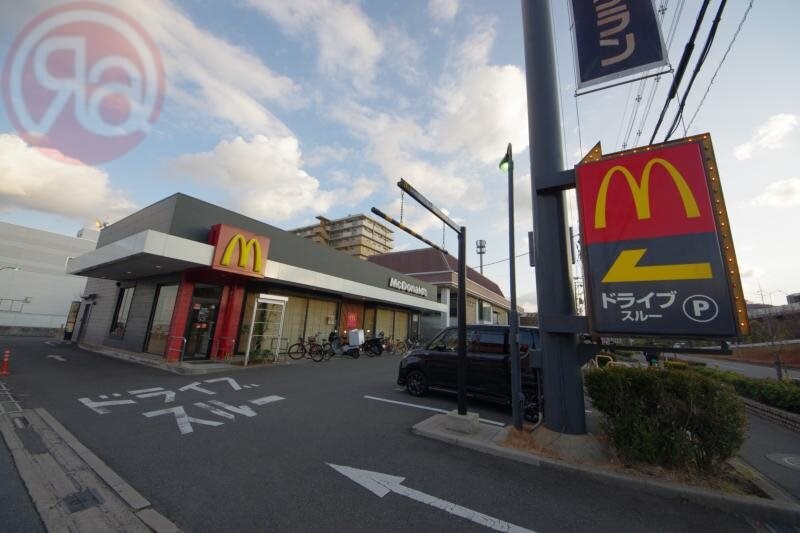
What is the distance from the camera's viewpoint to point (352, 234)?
6662 cm

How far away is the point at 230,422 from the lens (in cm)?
563

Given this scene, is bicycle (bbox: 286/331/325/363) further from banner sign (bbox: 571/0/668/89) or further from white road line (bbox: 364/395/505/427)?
banner sign (bbox: 571/0/668/89)

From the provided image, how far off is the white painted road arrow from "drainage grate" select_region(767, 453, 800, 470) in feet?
16.4

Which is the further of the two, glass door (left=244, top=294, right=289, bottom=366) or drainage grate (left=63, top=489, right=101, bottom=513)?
glass door (left=244, top=294, right=289, bottom=366)

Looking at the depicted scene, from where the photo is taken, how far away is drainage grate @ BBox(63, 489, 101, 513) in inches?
117

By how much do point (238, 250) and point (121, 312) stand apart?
933 cm

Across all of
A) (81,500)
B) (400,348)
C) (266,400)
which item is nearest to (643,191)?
(81,500)

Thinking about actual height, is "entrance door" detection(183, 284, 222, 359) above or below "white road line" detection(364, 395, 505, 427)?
above

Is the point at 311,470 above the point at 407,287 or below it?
below

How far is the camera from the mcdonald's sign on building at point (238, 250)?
11.1 m

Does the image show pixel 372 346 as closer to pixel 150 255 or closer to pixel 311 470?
pixel 150 255

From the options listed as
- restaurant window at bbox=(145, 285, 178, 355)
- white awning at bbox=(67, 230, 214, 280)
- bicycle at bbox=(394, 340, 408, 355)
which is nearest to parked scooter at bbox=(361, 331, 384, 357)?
bicycle at bbox=(394, 340, 408, 355)

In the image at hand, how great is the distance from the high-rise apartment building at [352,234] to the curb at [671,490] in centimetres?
6083

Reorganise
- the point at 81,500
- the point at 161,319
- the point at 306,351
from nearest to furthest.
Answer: the point at 81,500, the point at 161,319, the point at 306,351
